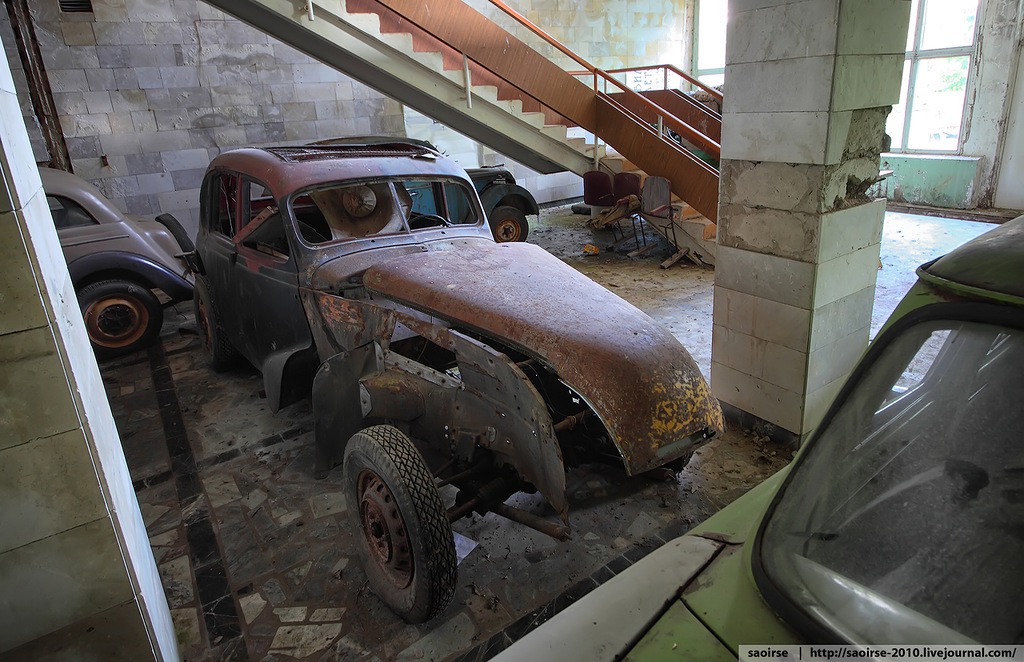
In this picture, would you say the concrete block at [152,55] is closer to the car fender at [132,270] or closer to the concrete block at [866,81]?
the car fender at [132,270]

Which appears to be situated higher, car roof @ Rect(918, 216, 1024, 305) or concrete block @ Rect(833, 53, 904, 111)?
concrete block @ Rect(833, 53, 904, 111)

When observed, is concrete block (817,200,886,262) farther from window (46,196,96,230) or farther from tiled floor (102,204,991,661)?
window (46,196,96,230)

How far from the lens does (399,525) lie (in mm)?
2604

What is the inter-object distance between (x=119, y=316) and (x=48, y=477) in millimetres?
4825

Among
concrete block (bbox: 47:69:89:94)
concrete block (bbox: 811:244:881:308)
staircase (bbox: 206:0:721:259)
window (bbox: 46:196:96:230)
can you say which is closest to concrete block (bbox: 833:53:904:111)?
concrete block (bbox: 811:244:881:308)

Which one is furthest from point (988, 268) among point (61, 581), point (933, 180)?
point (933, 180)

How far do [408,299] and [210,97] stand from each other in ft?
23.4

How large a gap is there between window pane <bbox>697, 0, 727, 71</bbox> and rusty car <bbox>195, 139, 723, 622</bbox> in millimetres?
12251

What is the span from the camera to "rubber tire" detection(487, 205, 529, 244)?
28.4 ft

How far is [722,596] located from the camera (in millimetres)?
1346

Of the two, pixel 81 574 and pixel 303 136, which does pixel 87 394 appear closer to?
pixel 81 574

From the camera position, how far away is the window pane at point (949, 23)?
977 centimetres

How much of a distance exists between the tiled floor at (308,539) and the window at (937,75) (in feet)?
31.3

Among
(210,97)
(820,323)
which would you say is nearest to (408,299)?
(820,323)
